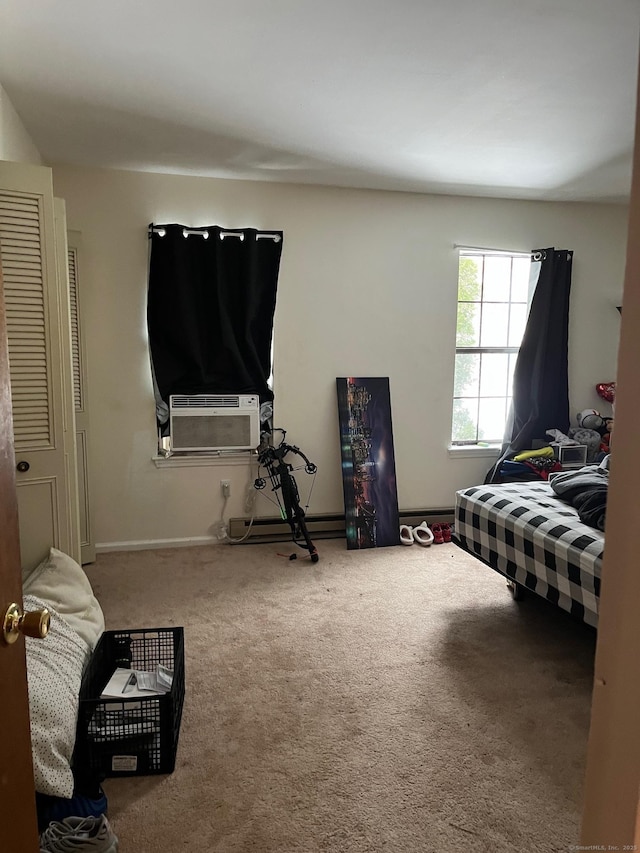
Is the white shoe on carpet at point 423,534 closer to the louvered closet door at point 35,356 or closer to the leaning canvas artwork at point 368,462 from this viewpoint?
the leaning canvas artwork at point 368,462

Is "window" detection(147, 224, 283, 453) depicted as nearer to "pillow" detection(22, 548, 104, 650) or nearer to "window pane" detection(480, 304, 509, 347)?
"pillow" detection(22, 548, 104, 650)

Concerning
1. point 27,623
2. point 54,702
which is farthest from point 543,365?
point 27,623

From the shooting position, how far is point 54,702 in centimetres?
170

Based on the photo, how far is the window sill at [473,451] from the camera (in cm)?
436

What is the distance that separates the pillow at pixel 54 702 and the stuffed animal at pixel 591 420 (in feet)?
12.4

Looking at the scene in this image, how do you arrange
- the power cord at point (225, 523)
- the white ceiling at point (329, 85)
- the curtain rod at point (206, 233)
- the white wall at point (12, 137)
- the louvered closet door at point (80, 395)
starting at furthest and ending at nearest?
the power cord at point (225, 523)
the curtain rod at point (206, 233)
the louvered closet door at point (80, 395)
the white wall at point (12, 137)
the white ceiling at point (329, 85)

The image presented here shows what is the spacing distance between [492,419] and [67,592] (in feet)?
11.1

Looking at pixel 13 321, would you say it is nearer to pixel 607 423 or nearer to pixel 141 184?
pixel 141 184

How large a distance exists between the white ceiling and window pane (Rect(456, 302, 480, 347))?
1014mm

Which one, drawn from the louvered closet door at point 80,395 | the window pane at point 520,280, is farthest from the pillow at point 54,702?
the window pane at point 520,280

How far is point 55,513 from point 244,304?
1.91 m

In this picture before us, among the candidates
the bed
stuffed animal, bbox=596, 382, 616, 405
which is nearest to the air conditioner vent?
the bed

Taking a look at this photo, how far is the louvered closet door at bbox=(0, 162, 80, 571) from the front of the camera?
7.29 ft

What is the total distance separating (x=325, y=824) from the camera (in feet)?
5.30
